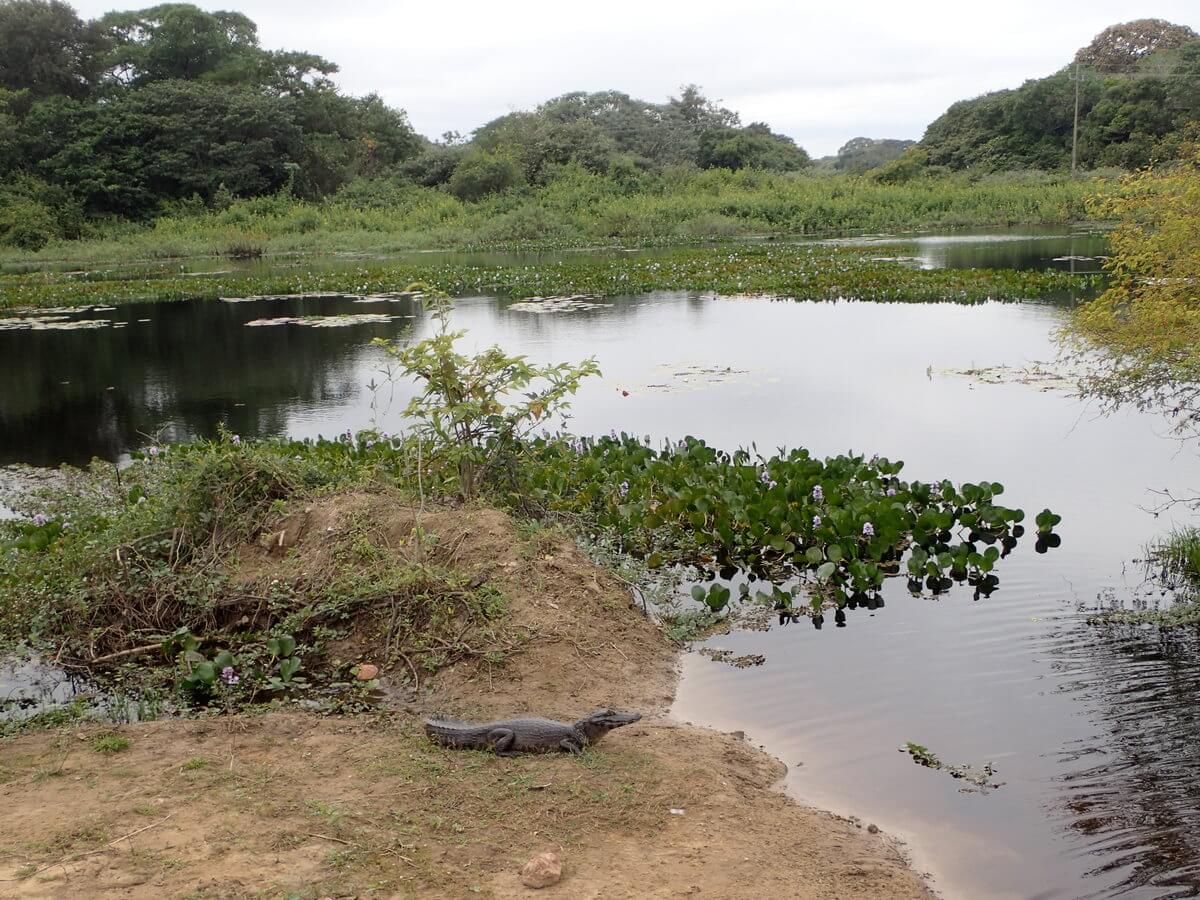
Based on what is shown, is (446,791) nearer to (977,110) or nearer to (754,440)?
(754,440)

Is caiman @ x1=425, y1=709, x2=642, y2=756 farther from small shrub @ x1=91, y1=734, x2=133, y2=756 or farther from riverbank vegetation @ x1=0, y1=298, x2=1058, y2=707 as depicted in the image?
small shrub @ x1=91, y1=734, x2=133, y2=756

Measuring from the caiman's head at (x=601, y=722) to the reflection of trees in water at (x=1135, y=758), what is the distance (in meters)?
1.61

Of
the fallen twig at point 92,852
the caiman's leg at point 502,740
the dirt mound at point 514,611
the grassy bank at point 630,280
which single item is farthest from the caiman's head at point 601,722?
the grassy bank at point 630,280

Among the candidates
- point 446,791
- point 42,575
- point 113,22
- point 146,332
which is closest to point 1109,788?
point 446,791

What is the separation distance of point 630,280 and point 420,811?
19670 mm

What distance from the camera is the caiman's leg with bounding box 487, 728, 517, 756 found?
13.0ft

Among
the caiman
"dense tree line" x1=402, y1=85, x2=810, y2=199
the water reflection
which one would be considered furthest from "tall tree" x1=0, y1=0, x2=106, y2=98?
the caiman

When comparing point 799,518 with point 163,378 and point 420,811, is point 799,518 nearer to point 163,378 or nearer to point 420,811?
point 420,811

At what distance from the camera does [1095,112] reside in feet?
149

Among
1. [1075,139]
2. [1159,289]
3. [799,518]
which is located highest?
[1075,139]

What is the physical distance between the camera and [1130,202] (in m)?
6.75

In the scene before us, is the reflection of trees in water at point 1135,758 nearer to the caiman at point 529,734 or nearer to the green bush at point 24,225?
the caiman at point 529,734

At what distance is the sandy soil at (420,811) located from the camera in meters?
3.09

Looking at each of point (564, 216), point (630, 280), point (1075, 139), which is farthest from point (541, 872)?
point (1075, 139)
